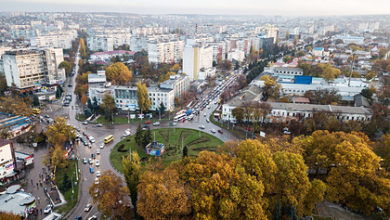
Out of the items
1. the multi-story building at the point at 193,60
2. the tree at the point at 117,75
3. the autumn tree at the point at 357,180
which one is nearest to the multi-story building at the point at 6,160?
the autumn tree at the point at 357,180

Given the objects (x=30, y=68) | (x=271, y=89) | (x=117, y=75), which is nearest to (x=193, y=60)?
(x=117, y=75)

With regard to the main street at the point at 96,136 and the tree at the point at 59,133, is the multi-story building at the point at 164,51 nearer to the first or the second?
the main street at the point at 96,136

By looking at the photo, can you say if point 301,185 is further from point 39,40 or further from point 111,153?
point 39,40

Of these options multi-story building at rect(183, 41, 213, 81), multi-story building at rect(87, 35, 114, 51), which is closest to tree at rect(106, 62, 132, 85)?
multi-story building at rect(183, 41, 213, 81)

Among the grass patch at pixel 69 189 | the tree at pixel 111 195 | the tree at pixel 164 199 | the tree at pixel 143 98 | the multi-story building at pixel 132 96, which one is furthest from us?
the multi-story building at pixel 132 96

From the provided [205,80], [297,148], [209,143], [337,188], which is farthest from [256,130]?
[205,80]

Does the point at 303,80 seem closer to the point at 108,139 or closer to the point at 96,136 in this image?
the point at 108,139

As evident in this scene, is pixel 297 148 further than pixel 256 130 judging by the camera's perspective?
No
